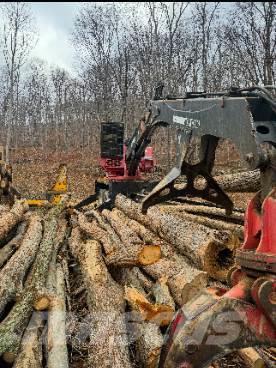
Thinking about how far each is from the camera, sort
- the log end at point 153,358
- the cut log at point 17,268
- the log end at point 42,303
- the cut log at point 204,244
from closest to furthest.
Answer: the log end at point 153,358, the log end at point 42,303, the cut log at point 204,244, the cut log at point 17,268

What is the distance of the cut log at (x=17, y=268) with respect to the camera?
5.33 meters

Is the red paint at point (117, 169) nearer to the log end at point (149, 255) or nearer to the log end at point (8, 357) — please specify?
the log end at point (149, 255)

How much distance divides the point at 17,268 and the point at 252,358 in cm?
372

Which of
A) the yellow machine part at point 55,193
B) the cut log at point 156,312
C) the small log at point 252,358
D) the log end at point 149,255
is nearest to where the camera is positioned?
the small log at point 252,358

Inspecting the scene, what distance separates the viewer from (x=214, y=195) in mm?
5738

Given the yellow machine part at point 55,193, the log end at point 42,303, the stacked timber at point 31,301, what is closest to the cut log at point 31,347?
the stacked timber at point 31,301

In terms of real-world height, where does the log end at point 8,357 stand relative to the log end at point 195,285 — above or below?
below

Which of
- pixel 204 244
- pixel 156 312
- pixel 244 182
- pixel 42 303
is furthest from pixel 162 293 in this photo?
pixel 244 182

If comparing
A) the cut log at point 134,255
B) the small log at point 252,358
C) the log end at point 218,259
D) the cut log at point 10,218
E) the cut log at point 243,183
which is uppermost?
the cut log at point 243,183

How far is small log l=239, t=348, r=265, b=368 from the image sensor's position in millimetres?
3604

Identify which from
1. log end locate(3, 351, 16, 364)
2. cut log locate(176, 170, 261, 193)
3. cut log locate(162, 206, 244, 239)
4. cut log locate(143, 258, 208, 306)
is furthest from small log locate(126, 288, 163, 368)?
cut log locate(176, 170, 261, 193)

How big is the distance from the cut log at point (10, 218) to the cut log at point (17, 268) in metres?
0.43

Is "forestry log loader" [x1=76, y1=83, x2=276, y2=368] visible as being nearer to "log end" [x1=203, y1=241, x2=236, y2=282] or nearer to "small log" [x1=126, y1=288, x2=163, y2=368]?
"small log" [x1=126, y1=288, x2=163, y2=368]

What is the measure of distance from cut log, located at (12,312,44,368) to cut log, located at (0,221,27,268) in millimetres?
2539
